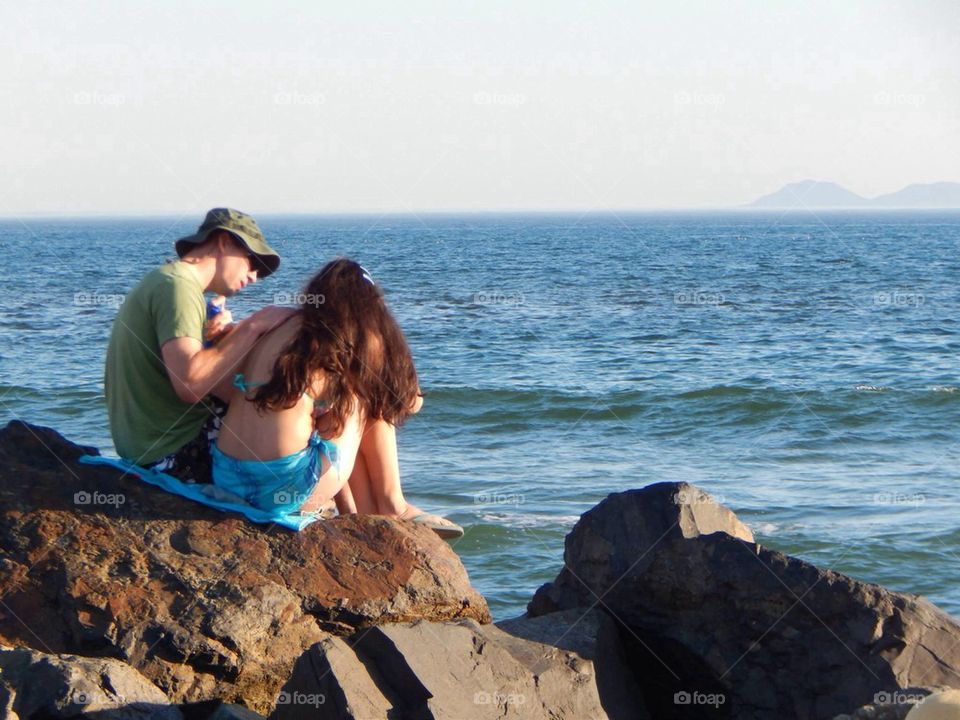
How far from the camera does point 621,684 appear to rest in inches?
187

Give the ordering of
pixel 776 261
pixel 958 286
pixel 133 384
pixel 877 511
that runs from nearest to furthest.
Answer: pixel 133 384
pixel 877 511
pixel 958 286
pixel 776 261

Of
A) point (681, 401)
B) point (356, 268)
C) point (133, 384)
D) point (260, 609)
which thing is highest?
point (356, 268)

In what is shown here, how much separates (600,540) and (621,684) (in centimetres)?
85

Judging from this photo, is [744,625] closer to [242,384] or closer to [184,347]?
[242,384]

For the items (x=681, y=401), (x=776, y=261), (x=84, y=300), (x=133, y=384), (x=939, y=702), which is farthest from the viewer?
(x=776, y=261)

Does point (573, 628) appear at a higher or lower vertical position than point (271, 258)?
lower

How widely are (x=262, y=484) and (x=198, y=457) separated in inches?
12.0

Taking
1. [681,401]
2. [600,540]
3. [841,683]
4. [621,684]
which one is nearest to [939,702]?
[841,683]

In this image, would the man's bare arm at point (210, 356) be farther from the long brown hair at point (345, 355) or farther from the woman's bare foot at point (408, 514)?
the woman's bare foot at point (408, 514)

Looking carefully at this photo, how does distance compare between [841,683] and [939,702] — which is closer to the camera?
[939,702]

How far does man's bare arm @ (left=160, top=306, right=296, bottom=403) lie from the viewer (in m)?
4.34

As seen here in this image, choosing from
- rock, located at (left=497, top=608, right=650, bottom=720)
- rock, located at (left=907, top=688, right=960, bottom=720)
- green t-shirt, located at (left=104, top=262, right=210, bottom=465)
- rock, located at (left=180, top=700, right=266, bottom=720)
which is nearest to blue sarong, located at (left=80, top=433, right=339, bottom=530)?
green t-shirt, located at (left=104, top=262, right=210, bottom=465)

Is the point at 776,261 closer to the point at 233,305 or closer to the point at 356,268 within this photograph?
the point at 233,305

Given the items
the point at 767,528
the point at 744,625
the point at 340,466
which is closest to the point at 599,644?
the point at 744,625
